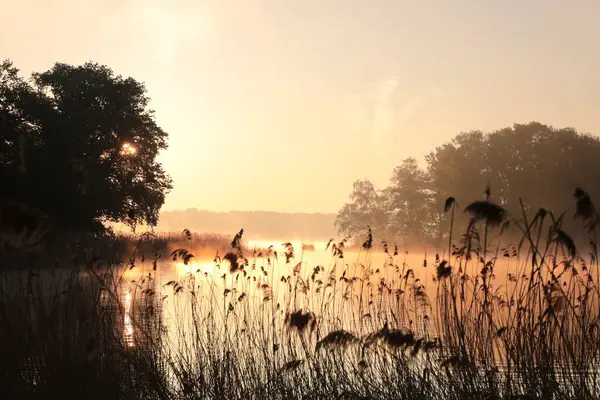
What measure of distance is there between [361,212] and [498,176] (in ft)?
59.5

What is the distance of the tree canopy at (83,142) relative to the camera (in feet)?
115

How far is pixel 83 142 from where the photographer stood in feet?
127

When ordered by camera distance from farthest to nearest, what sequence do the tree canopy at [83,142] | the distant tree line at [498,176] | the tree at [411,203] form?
the tree at [411,203], the distant tree line at [498,176], the tree canopy at [83,142]

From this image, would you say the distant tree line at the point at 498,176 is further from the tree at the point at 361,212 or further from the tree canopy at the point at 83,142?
the tree canopy at the point at 83,142

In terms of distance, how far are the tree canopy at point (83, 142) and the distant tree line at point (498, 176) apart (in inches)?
911

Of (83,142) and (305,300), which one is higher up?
(83,142)

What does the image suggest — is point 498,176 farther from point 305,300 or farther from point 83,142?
point 305,300

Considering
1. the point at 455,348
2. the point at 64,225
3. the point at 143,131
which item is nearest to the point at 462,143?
the point at 143,131

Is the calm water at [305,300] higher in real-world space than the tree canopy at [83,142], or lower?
lower

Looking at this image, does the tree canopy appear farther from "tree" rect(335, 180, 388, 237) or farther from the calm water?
"tree" rect(335, 180, 388, 237)

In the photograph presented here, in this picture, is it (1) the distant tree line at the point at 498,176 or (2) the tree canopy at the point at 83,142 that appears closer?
(2) the tree canopy at the point at 83,142

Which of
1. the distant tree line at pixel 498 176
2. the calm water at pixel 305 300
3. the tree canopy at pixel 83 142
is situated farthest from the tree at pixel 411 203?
the calm water at pixel 305 300

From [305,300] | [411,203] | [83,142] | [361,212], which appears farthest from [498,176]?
[305,300]

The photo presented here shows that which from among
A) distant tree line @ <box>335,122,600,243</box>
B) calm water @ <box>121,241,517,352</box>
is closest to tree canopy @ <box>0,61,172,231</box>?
calm water @ <box>121,241,517,352</box>
